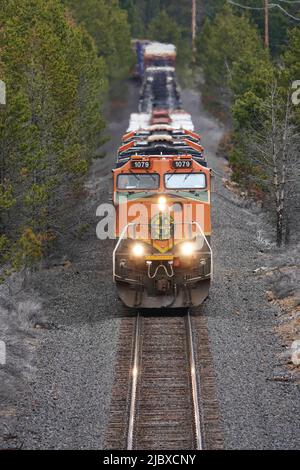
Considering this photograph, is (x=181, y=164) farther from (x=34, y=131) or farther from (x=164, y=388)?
(x=164, y=388)

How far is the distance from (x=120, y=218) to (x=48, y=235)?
6095mm

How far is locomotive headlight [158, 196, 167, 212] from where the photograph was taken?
17.9 m

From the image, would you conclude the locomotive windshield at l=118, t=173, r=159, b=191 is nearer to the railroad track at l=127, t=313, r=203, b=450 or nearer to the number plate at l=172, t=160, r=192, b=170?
the number plate at l=172, t=160, r=192, b=170

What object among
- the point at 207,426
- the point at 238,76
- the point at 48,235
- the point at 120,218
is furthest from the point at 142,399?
the point at 238,76

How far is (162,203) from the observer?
1805 cm

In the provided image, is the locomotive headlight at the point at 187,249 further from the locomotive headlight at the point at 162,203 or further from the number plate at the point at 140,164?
the number plate at the point at 140,164

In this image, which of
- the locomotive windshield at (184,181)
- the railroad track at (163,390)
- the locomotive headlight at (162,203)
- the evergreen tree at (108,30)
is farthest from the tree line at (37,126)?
the evergreen tree at (108,30)

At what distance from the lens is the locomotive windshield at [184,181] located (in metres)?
18.3

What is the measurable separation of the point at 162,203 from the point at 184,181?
813 mm

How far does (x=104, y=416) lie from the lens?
1265cm

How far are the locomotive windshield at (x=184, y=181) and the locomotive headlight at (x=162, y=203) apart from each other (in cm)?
36
